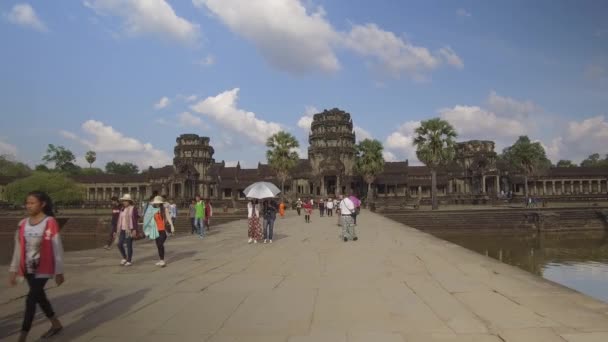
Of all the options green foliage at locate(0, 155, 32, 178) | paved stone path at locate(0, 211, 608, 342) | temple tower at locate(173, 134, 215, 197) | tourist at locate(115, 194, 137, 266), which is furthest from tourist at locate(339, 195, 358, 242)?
green foliage at locate(0, 155, 32, 178)

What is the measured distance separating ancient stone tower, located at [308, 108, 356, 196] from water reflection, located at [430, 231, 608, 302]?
28.9 m

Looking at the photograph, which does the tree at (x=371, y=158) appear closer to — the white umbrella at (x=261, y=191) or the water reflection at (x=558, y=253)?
the water reflection at (x=558, y=253)

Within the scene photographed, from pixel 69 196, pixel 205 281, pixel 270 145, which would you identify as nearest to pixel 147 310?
pixel 205 281

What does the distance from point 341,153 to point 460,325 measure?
5647cm

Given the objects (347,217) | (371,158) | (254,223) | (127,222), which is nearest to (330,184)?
(371,158)

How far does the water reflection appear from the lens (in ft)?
42.0

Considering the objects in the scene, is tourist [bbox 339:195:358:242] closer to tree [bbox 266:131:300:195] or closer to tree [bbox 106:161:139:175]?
tree [bbox 266:131:300:195]

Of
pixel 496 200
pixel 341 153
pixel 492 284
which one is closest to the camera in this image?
pixel 492 284

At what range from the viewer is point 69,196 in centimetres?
5194

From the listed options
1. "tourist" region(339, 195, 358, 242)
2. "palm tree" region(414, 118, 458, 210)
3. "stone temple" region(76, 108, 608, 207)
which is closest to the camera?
"tourist" region(339, 195, 358, 242)

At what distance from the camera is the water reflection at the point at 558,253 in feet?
42.0

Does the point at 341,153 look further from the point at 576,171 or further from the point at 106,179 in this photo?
the point at 106,179

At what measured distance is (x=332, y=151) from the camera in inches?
2388

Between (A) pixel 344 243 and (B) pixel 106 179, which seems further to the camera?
(B) pixel 106 179
